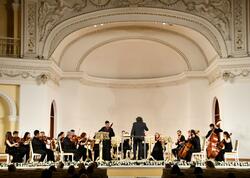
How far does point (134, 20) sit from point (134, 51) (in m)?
3.67

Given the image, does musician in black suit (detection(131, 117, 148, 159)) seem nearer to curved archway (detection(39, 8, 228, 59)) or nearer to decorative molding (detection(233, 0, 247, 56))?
curved archway (detection(39, 8, 228, 59))

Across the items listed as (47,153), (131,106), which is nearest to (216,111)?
(131,106)

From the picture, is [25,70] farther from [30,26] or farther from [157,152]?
[157,152]

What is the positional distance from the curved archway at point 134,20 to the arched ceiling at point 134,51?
1.43 feet

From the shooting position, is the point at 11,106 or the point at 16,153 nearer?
the point at 16,153

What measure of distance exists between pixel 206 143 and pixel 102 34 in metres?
7.56

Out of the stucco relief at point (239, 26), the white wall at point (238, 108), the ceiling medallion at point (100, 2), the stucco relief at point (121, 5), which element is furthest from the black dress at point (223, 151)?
the ceiling medallion at point (100, 2)

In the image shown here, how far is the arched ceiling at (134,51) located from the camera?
20969 millimetres

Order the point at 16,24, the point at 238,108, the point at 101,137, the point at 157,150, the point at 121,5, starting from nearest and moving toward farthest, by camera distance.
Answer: the point at 101,137, the point at 157,150, the point at 238,108, the point at 121,5, the point at 16,24

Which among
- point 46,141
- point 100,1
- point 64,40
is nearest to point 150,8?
point 100,1

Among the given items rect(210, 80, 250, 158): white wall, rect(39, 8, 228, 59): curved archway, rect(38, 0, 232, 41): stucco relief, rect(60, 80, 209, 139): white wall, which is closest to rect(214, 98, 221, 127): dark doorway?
rect(60, 80, 209, 139): white wall

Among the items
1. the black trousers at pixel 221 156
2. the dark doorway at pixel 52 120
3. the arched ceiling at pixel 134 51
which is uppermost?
the arched ceiling at pixel 134 51

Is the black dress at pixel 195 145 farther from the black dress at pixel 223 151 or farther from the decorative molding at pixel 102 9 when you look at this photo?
the decorative molding at pixel 102 9

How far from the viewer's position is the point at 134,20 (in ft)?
63.7
